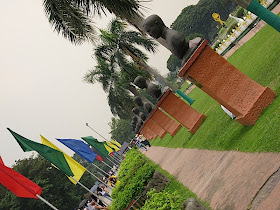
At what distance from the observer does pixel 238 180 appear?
5.80m

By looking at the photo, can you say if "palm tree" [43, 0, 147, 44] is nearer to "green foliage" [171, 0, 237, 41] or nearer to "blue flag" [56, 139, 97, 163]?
"blue flag" [56, 139, 97, 163]

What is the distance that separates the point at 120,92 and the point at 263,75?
1846 cm

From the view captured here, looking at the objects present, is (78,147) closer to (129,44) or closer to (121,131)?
(129,44)

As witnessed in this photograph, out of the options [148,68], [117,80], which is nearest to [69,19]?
[148,68]

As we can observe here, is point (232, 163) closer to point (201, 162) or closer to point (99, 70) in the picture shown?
point (201, 162)

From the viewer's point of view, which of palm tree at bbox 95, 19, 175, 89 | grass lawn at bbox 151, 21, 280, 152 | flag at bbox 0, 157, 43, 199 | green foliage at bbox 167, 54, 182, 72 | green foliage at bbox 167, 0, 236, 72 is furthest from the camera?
green foliage at bbox 167, 54, 182, 72

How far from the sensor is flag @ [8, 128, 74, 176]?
39.3ft

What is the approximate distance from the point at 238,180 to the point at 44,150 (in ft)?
26.9

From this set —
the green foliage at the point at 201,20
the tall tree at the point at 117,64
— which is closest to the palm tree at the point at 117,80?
the tall tree at the point at 117,64

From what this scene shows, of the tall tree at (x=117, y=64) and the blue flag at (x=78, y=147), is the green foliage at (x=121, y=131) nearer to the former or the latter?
the tall tree at (x=117, y=64)

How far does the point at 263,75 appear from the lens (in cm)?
880

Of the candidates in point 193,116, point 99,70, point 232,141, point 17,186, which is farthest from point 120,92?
point 232,141

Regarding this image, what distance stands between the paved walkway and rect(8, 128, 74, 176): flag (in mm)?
5601

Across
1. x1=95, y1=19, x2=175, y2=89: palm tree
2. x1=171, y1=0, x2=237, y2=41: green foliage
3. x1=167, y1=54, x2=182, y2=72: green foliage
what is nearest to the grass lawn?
Answer: x1=95, y1=19, x2=175, y2=89: palm tree
